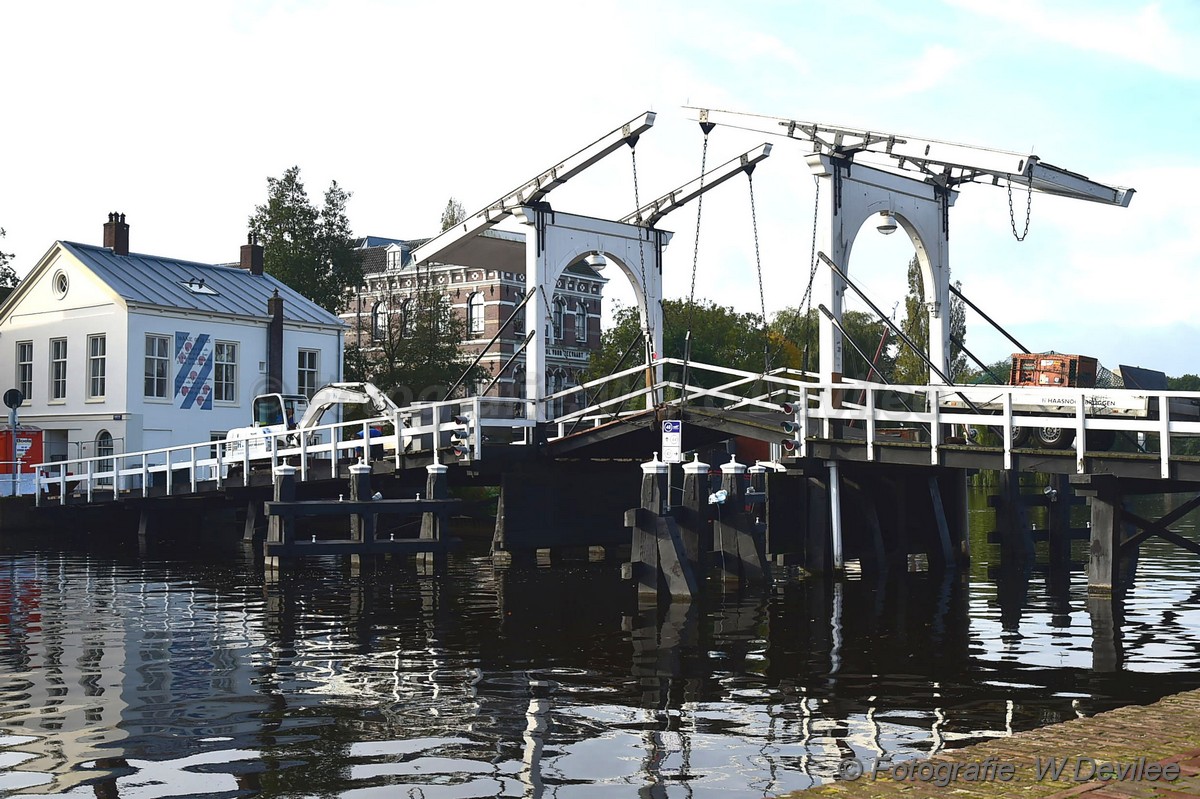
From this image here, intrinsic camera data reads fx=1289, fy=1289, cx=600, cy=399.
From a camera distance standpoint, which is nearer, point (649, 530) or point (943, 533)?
point (649, 530)

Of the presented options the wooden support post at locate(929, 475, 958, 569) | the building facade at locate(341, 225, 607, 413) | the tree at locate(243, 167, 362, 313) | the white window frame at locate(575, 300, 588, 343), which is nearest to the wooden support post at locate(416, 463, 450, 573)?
the wooden support post at locate(929, 475, 958, 569)

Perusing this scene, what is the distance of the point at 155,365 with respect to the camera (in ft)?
137

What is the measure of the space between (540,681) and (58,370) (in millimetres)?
36116

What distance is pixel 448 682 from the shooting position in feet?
40.3

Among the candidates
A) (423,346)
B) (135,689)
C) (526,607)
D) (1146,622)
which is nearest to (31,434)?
(423,346)

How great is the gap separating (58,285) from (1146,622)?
37776mm

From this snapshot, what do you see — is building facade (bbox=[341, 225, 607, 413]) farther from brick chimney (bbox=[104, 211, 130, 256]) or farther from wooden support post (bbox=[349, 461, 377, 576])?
wooden support post (bbox=[349, 461, 377, 576])

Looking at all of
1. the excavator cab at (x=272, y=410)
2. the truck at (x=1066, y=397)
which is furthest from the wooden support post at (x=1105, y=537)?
the excavator cab at (x=272, y=410)

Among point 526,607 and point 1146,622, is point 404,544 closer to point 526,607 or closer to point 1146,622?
point 526,607

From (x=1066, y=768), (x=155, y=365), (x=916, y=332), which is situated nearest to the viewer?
(x=1066, y=768)

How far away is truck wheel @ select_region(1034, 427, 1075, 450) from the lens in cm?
1986

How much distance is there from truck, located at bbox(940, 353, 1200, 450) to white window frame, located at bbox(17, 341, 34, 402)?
3364cm

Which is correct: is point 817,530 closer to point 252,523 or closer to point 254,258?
point 252,523

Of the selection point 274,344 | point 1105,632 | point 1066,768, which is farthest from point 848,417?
point 274,344
